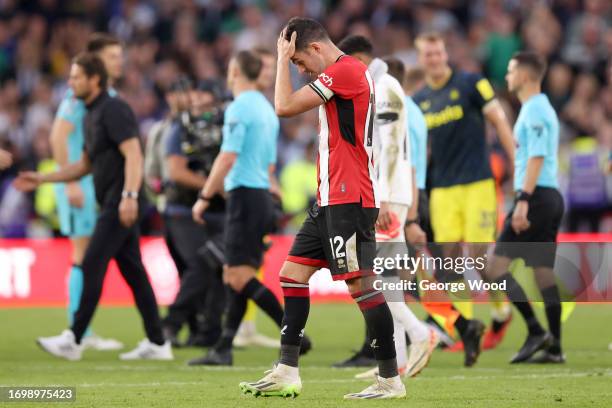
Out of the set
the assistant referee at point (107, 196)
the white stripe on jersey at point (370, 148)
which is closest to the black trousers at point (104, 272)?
the assistant referee at point (107, 196)

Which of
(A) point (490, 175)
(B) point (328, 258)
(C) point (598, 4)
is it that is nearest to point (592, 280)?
(A) point (490, 175)

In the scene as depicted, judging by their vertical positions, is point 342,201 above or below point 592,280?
above

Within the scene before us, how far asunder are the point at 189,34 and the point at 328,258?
1618cm

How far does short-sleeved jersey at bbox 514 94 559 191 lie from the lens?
10234 millimetres

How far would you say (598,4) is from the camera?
22.5 m

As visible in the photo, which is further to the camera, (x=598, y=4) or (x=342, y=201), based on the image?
(x=598, y=4)

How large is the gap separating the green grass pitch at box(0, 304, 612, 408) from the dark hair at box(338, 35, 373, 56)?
2.31 meters

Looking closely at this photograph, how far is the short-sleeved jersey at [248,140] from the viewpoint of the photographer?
10062 millimetres

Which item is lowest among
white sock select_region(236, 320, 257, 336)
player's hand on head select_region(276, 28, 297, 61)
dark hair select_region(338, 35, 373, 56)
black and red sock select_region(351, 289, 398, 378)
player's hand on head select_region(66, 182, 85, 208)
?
white sock select_region(236, 320, 257, 336)

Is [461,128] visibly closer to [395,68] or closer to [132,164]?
[395,68]

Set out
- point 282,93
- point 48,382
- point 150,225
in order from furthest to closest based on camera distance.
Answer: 1. point 150,225
2. point 48,382
3. point 282,93

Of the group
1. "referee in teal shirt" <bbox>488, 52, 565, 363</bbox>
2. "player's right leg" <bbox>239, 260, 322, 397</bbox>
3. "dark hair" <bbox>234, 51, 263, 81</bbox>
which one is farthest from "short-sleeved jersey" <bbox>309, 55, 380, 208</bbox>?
"referee in teal shirt" <bbox>488, 52, 565, 363</bbox>

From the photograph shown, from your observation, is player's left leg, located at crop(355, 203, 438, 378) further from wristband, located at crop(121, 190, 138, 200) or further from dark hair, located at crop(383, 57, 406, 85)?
wristband, located at crop(121, 190, 138, 200)

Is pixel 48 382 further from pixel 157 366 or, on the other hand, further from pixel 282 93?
pixel 282 93
